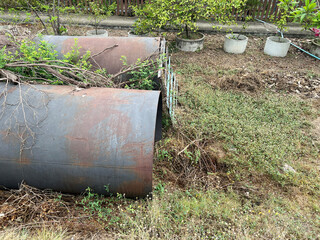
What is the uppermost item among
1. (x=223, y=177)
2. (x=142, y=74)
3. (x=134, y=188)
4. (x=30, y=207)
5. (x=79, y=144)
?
(x=142, y=74)

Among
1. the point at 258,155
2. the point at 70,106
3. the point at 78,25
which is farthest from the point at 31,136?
the point at 78,25

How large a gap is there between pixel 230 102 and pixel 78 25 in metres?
6.62

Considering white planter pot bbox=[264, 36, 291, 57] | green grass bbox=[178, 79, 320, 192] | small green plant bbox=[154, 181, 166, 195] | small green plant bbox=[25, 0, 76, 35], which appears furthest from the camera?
white planter pot bbox=[264, 36, 291, 57]

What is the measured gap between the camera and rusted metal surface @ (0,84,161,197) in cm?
245

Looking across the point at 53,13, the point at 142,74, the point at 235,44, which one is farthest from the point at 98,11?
the point at 142,74

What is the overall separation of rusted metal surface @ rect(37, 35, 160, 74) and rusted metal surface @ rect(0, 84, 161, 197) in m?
1.64

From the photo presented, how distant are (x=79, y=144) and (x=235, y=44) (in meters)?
6.19

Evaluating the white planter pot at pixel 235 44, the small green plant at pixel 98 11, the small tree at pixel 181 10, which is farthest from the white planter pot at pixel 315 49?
the small green plant at pixel 98 11

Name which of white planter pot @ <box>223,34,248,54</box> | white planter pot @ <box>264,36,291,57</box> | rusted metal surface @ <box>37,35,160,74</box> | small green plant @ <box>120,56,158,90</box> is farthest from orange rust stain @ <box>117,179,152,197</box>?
white planter pot @ <box>264,36,291,57</box>

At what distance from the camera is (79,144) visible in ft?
8.04

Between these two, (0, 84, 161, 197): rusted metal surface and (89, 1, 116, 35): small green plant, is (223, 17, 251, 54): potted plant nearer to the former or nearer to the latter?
(89, 1, 116, 35): small green plant

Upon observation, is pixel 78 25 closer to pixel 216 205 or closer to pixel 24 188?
pixel 24 188

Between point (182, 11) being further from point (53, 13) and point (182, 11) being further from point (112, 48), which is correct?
point (53, 13)

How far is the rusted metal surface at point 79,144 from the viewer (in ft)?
8.04
